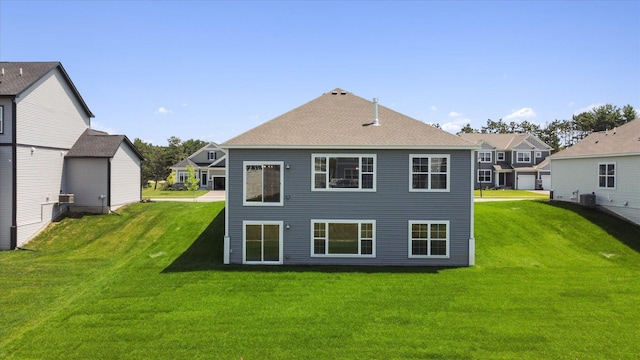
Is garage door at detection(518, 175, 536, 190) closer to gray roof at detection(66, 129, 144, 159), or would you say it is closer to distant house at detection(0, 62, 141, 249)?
distant house at detection(0, 62, 141, 249)

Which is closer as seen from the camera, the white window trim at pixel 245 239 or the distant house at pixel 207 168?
the white window trim at pixel 245 239

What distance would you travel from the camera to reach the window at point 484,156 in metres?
48.0

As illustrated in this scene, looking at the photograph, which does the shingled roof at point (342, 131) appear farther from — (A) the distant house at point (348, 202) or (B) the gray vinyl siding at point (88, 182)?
(B) the gray vinyl siding at point (88, 182)

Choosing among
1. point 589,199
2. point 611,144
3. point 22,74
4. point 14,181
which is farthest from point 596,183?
point 22,74

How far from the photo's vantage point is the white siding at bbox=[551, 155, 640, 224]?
2131 centimetres

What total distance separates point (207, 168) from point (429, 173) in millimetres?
34410

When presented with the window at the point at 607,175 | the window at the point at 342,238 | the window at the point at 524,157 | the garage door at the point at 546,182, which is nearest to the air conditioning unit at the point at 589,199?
the window at the point at 607,175

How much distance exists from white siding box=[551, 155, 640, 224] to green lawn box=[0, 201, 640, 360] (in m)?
2.12

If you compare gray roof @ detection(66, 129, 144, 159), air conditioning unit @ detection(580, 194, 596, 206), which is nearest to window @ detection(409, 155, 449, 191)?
air conditioning unit @ detection(580, 194, 596, 206)

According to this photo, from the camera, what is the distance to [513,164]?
158 ft

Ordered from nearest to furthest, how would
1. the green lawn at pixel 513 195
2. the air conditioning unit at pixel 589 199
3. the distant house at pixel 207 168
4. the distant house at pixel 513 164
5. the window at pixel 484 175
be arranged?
the air conditioning unit at pixel 589 199 < the green lawn at pixel 513 195 < the distant house at pixel 207 168 < the distant house at pixel 513 164 < the window at pixel 484 175

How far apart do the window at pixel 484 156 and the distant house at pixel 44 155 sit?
3881 cm

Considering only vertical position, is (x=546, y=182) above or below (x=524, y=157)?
below

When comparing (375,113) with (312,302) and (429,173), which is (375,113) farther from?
(312,302)
